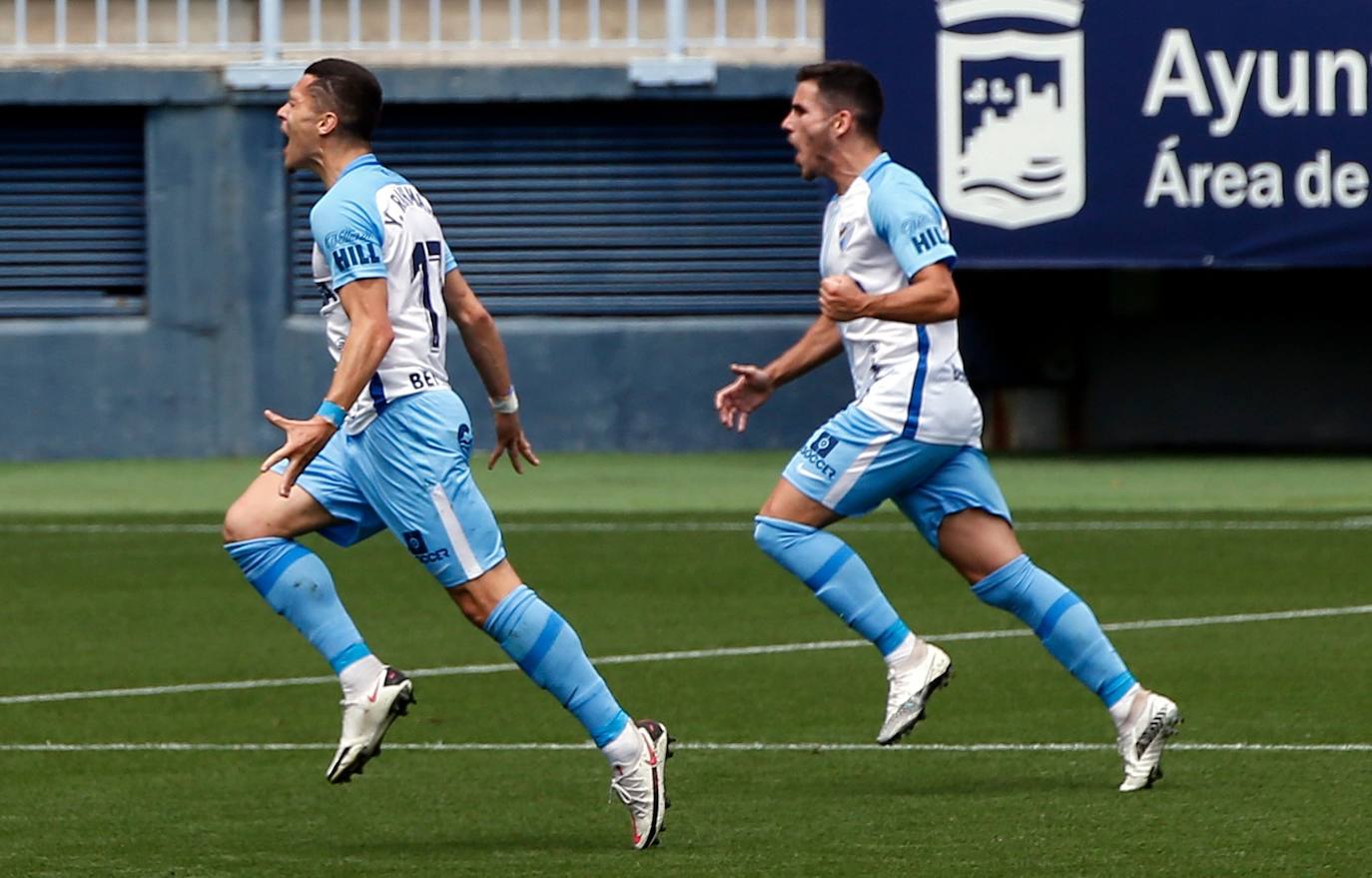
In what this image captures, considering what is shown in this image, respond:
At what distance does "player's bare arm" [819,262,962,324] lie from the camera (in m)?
7.25

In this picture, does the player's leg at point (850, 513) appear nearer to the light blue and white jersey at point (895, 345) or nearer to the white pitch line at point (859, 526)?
the light blue and white jersey at point (895, 345)

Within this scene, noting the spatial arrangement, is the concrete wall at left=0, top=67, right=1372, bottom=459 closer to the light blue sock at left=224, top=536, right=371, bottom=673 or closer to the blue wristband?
the light blue sock at left=224, top=536, right=371, bottom=673

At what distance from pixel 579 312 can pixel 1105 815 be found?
49.2ft

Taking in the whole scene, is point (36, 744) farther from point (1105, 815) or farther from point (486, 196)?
point (486, 196)

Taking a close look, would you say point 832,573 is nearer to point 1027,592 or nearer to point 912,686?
point 912,686

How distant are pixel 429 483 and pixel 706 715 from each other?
258cm

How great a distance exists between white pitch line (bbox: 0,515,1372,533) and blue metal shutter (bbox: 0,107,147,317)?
5746 mm

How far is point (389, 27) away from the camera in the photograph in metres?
22.0

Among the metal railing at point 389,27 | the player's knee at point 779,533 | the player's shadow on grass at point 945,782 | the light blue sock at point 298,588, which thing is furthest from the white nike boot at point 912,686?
the metal railing at point 389,27

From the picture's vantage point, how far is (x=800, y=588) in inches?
503

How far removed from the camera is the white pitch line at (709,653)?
9820mm

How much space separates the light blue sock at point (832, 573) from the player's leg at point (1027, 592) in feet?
0.76

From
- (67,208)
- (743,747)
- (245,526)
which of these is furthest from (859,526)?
(67,208)

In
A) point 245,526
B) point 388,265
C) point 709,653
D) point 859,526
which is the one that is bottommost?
point 859,526
